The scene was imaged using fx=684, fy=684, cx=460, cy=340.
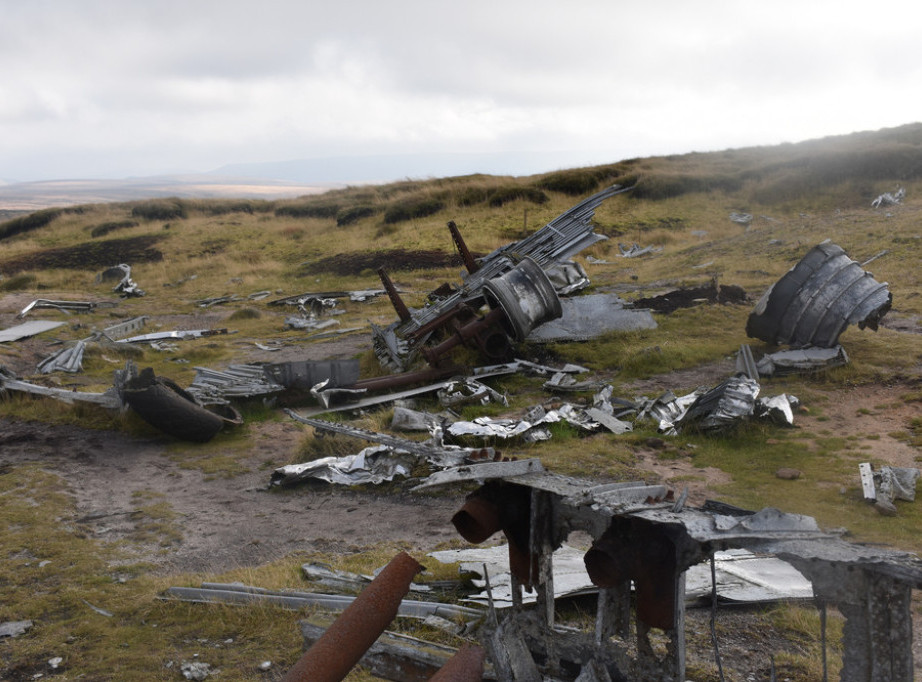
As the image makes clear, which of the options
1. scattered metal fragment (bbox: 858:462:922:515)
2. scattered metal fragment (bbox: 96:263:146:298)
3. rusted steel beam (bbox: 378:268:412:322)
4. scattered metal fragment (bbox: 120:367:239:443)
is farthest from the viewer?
scattered metal fragment (bbox: 96:263:146:298)

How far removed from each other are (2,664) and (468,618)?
3.48 metres

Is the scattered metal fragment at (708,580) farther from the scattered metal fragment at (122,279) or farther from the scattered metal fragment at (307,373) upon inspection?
the scattered metal fragment at (122,279)

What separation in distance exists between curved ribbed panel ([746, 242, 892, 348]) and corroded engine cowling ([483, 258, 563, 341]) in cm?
385

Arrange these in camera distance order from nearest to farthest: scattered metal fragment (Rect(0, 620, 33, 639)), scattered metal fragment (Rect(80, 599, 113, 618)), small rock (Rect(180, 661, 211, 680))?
small rock (Rect(180, 661, 211, 680))
scattered metal fragment (Rect(0, 620, 33, 639))
scattered metal fragment (Rect(80, 599, 113, 618))

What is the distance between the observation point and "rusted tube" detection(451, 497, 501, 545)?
11.8 ft

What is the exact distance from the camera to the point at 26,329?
18984 mm

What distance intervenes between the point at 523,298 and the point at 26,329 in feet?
48.2

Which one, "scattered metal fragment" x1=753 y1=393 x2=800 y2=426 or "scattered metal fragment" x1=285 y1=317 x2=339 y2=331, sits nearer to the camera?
"scattered metal fragment" x1=753 y1=393 x2=800 y2=426

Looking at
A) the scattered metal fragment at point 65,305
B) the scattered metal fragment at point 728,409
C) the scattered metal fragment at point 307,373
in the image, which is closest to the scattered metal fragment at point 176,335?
the scattered metal fragment at point 65,305

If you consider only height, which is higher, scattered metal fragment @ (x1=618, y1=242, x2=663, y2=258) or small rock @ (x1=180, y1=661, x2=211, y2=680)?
scattered metal fragment @ (x1=618, y1=242, x2=663, y2=258)

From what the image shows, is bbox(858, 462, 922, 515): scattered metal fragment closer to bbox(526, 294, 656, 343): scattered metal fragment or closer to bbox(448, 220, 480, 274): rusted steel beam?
bbox(526, 294, 656, 343): scattered metal fragment

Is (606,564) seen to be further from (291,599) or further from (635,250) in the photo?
(635,250)

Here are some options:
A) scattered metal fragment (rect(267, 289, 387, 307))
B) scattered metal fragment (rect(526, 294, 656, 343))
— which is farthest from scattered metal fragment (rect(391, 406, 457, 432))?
scattered metal fragment (rect(267, 289, 387, 307))

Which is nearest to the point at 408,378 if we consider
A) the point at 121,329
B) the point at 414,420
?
the point at 414,420
